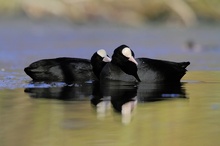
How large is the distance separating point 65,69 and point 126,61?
98 cm

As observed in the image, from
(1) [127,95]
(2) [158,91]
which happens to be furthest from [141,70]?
(1) [127,95]

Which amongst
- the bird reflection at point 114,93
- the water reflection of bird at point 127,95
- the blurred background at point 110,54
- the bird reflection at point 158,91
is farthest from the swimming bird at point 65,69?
the bird reflection at point 158,91

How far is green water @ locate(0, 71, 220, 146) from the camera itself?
218 inches

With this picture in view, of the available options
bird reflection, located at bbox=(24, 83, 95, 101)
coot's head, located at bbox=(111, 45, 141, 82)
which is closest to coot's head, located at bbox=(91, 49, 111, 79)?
coot's head, located at bbox=(111, 45, 141, 82)

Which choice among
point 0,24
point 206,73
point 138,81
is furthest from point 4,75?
point 0,24

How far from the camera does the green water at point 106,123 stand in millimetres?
5535

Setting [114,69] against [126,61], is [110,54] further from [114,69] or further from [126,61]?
[126,61]

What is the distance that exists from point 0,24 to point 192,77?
8.45m

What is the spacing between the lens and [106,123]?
6262 millimetres

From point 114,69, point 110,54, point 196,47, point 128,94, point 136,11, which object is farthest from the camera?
point 136,11

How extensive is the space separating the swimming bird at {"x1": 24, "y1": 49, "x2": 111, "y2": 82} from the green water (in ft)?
6.31

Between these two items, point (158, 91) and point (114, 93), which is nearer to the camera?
point (114, 93)

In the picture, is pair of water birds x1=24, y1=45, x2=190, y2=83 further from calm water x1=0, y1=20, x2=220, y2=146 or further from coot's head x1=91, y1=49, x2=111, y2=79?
calm water x1=0, y1=20, x2=220, y2=146

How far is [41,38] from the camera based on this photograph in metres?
17.1
